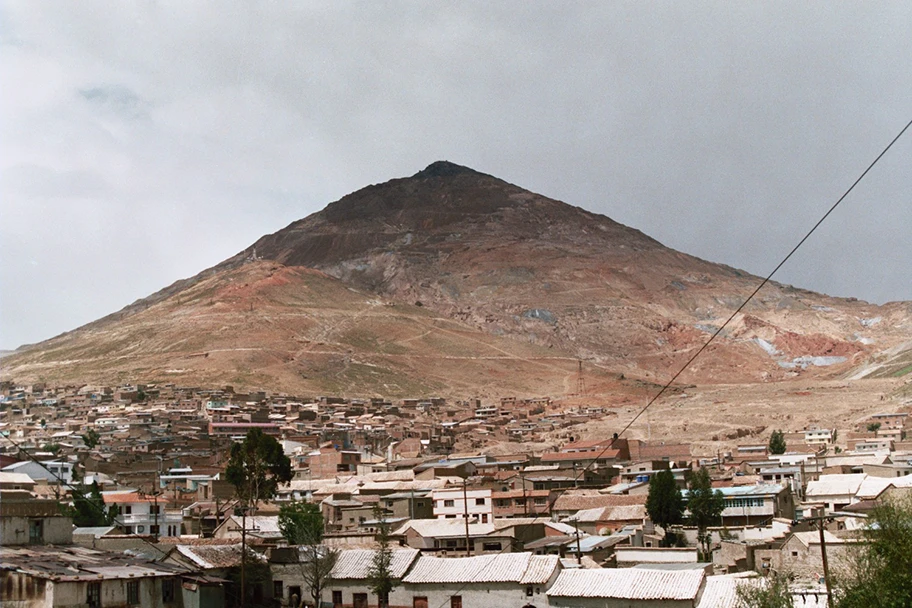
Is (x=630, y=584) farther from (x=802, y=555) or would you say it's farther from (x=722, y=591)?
(x=802, y=555)

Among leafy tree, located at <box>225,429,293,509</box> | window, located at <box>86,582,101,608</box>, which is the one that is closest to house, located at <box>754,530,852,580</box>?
window, located at <box>86,582,101,608</box>

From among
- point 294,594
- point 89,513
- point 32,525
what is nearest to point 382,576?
point 294,594

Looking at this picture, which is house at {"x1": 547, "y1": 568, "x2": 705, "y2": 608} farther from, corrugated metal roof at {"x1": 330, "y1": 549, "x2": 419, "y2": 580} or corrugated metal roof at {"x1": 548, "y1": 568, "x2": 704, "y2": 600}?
corrugated metal roof at {"x1": 330, "y1": 549, "x2": 419, "y2": 580}

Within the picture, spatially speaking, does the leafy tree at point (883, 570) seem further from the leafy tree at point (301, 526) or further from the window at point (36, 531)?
the window at point (36, 531)

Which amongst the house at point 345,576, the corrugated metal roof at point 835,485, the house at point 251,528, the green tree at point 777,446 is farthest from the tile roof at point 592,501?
the green tree at point 777,446

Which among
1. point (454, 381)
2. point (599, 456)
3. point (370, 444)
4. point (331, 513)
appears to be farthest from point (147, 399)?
point (331, 513)
